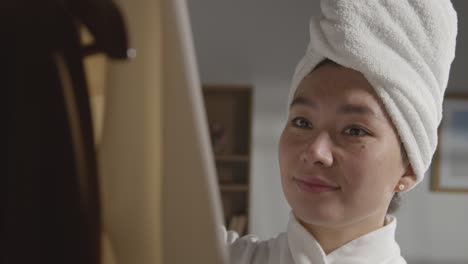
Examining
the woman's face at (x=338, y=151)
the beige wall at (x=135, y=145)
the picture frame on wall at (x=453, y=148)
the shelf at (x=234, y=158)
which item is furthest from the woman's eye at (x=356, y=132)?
the picture frame on wall at (x=453, y=148)

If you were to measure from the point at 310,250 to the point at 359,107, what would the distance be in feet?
0.53

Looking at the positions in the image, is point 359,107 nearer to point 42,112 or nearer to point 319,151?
point 319,151

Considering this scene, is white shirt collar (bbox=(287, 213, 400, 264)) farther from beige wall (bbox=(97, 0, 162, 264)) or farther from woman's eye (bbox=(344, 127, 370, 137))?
beige wall (bbox=(97, 0, 162, 264))

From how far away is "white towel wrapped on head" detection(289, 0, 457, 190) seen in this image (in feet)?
1.60

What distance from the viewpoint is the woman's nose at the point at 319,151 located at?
493mm

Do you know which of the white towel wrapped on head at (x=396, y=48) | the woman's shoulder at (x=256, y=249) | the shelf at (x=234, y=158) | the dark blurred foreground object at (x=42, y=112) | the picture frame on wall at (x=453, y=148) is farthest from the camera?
the picture frame on wall at (x=453, y=148)

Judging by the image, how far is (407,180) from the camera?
22.8 inches

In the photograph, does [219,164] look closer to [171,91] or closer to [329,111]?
[329,111]

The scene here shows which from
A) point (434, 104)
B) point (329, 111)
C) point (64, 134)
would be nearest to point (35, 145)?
point (64, 134)

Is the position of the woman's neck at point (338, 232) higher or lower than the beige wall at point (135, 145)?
lower

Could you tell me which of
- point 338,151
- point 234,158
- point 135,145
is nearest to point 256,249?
point 338,151

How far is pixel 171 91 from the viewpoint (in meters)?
0.25

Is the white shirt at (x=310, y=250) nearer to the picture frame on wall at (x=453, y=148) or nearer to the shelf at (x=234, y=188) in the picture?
the shelf at (x=234, y=188)

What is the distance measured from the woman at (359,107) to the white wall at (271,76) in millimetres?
2284
